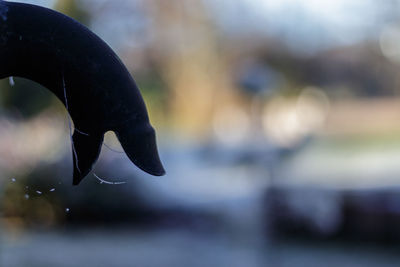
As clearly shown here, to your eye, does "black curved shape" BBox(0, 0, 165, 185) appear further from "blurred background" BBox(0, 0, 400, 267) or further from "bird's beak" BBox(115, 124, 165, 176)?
"blurred background" BBox(0, 0, 400, 267)

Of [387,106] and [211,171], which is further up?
[387,106]

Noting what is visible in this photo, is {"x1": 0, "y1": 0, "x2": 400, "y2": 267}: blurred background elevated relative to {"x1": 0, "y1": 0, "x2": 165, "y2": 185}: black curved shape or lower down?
elevated

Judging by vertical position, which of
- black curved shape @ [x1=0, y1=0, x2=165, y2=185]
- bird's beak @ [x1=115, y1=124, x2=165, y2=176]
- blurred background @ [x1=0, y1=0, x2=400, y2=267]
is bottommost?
bird's beak @ [x1=115, y1=124, x2=165, y2=176]

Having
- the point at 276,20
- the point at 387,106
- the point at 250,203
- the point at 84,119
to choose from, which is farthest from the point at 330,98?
the point at 84,119

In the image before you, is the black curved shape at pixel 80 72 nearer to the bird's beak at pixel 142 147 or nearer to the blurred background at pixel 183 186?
the bird's beak at pixel 142 147

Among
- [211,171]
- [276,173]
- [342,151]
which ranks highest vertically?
[342,151]

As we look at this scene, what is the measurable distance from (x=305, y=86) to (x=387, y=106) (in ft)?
22.4

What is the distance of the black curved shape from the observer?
116cm

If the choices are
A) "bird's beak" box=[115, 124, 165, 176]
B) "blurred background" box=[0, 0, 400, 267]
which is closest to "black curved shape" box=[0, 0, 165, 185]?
"bird's beak" box=[115, 124, 165, 176]

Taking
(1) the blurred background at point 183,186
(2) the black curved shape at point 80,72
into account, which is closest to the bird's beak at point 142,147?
(2) the black curved shape at point 80,72

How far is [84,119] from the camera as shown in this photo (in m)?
1.22

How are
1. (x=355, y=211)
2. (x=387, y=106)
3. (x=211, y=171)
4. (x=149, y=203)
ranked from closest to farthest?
1. (x=355, y=211)
2. (x=149, y=203)
3. (x=211, y=171)
4. (x=387, y=106)

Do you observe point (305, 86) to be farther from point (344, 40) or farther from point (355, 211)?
point (355, 211)

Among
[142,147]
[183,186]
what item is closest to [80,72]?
[142,147]
